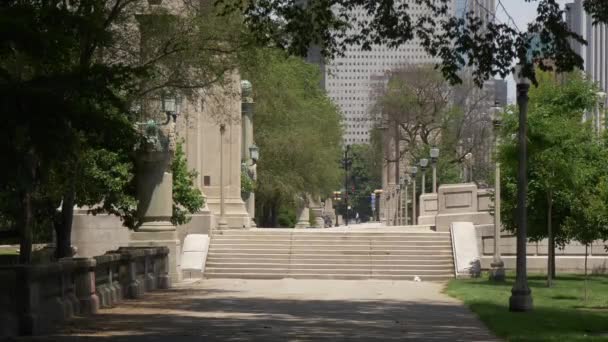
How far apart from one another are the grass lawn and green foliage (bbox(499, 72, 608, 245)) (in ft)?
6.64

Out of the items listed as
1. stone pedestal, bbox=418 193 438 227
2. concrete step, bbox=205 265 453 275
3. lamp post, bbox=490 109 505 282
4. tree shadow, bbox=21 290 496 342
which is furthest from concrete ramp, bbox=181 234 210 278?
stone pedestal, bbox=418 193 438 227

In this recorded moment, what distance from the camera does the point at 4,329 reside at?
1842 centimetres

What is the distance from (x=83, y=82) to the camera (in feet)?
56.3

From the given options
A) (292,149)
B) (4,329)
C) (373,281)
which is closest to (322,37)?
(4,329)

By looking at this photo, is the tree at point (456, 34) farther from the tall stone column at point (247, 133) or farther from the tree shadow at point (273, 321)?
the tall stone column at point (247, 133)

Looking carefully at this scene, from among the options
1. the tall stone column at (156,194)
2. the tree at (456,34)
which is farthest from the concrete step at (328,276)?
the tree at (456,34)

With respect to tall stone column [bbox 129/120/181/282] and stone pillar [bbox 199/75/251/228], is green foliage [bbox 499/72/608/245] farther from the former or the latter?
stone pillar [bbox 199/75/251/228]

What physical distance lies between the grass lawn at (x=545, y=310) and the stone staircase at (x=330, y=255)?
10.0 feet

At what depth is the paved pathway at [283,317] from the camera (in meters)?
19.4

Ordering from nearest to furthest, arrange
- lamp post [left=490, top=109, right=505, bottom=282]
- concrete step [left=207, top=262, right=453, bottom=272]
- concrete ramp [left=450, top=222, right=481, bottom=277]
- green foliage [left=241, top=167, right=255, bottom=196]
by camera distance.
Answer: lamp post [left=490, top=109, right=505, bottom=282]
concrete ramp [left=450, top=222, right=481, bottom=277]
concrete step [left=207, top=262, right=453, bottom=272]
green foliage [left=241, top=167, right=255, bottom=196]

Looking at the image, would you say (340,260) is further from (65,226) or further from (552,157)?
(65,226)

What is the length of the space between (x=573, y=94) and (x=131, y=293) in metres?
19.1

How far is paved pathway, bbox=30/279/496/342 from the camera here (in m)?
19.4

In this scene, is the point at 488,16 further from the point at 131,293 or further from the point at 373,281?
the point at 373,281
